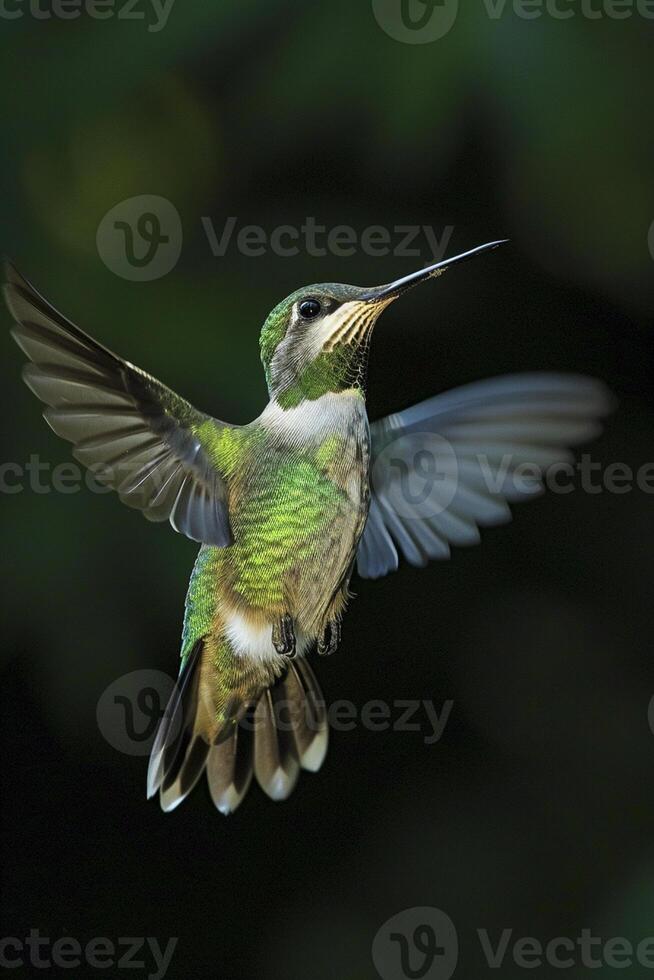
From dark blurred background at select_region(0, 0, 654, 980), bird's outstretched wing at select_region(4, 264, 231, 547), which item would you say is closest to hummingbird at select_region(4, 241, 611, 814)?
bird's outstretched wing at select_region(4, 264, 231, 547)

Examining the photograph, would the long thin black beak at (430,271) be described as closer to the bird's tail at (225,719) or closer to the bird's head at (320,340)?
the bird's head at (320,340)

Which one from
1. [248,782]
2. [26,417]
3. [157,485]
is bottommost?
[248,782]

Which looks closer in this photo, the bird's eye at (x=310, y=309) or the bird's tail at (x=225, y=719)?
the bird's eye at (x=310, y=309)

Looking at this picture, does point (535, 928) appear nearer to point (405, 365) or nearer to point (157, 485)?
point (405, 365)

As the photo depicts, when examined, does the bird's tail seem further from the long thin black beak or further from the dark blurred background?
the dark blurred background

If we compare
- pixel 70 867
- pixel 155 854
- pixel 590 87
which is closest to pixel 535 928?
pixel 155 854

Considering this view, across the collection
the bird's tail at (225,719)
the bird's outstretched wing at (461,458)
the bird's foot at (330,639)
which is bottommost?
the bird's tail at (225,719)

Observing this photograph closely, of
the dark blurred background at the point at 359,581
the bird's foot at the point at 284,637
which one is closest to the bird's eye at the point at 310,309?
the bird's foot at the point at 284,637

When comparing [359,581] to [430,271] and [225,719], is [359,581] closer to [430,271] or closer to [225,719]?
[225,719]
